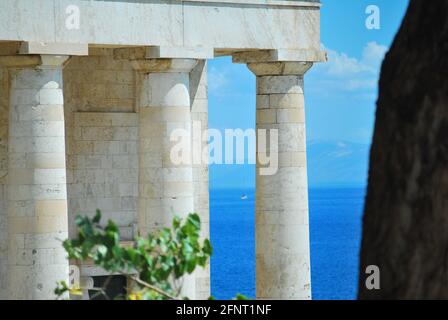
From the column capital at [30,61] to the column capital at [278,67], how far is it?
841 centimetres

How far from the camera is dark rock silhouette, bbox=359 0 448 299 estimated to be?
11.9 m

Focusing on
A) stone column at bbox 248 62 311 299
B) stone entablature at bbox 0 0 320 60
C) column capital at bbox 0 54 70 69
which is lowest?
stone column at bbox 248 62 311 299

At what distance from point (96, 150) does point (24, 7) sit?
983 cm

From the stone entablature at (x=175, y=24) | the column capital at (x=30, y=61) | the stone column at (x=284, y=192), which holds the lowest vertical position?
the stone column at (x=284, y=192)

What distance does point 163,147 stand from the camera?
44.9m

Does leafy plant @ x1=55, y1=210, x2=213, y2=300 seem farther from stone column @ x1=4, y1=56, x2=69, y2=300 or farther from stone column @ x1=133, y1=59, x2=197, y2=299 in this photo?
stone column @ x1=133, y1=59, x2=197, y2=299

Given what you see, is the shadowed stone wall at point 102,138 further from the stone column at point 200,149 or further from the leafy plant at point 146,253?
the leafy plant at point 146,253

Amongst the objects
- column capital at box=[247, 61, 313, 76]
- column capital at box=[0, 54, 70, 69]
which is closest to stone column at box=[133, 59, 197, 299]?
column capital at box=[247, 61, 313, 76]

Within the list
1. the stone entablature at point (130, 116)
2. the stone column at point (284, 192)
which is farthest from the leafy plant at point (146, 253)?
the stone column at point (284, 192)

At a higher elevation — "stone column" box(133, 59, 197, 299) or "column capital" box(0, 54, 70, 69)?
"column capital" box(0, 54, 70, 69)

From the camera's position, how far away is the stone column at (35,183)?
4197cm

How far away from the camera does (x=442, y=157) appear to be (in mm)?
11906

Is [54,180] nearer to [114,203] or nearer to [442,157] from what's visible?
[114,203]

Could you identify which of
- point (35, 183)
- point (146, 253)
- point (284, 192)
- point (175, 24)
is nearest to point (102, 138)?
point (175, 24)
